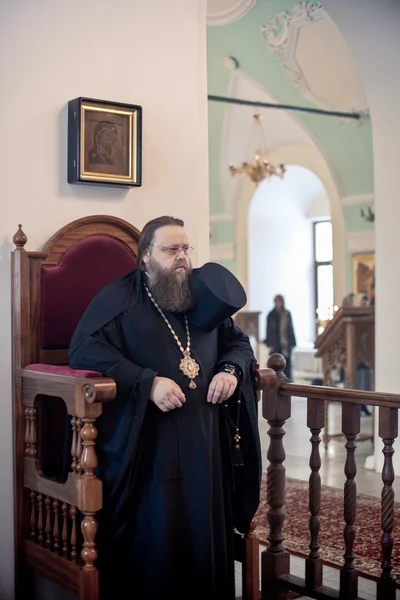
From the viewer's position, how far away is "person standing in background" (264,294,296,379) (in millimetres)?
13789

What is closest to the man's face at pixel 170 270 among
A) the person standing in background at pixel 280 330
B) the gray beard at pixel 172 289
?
the gray beard at pixel 172 289

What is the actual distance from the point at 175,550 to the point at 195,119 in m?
2.31

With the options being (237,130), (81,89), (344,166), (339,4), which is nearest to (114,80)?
(81,89)

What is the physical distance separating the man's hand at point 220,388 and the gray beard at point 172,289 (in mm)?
325

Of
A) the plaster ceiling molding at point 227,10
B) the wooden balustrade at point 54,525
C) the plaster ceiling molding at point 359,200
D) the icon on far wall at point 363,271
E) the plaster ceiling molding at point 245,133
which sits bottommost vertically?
the wooden balustrade at point 54,525

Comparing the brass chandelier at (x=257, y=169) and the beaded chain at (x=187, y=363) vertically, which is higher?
the brass chandelier at (x=257, y=169)

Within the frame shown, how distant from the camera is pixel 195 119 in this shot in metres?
4.63

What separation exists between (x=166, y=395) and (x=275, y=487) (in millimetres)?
1048

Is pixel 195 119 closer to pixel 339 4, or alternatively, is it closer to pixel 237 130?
pixel 339 4

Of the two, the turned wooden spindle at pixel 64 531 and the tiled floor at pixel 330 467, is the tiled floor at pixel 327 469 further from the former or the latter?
the turned wooden spindle at pixel 64 531

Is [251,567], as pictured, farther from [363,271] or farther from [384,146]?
[363,271]

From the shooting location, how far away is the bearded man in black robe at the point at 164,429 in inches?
132

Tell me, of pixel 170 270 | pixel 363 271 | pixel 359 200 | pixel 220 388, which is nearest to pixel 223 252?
pixel 363 271

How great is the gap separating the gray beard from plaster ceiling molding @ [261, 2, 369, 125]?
25.1ft
